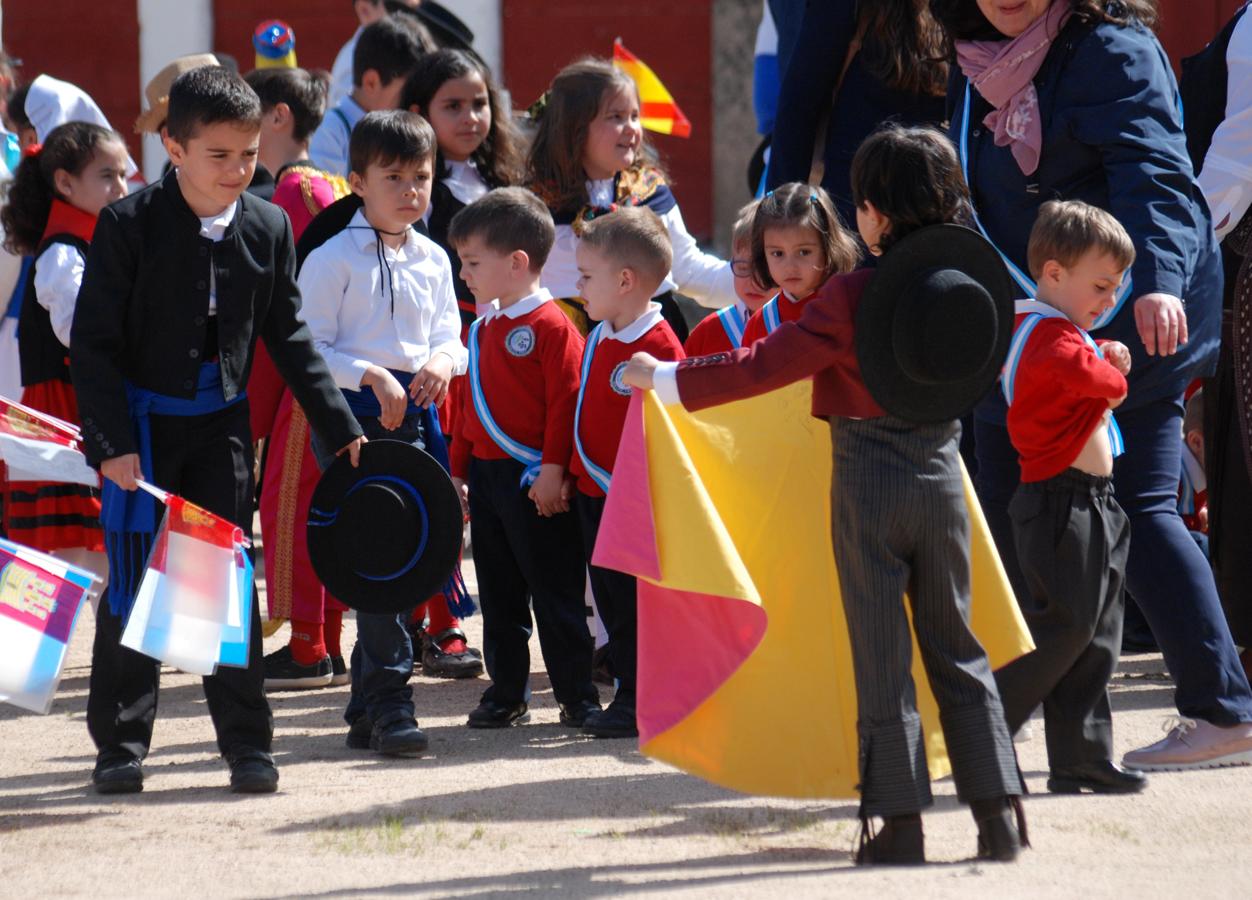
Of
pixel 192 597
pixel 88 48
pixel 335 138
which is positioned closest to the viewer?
pixel 192 597

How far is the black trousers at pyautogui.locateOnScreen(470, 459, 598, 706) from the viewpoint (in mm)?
5020

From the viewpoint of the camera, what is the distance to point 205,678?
4418 mm

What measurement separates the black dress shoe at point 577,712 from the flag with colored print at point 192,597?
1.06 m

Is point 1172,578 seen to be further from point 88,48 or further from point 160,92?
point 88,48

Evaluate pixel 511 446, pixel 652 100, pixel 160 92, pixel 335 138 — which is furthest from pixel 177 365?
pixel 652 100

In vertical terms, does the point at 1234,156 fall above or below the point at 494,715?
above

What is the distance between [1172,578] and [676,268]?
2178 mm

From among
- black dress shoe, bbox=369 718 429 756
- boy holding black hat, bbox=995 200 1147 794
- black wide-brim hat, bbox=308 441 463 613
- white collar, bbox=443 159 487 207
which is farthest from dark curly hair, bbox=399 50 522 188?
boy holding black hat, bbox=995 200 1147 794

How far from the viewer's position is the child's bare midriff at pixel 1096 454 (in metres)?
4.04

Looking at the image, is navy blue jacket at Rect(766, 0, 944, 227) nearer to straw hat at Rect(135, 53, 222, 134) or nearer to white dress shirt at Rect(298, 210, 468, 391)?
white dress shirt at Rect(298, 210, 468, 391)

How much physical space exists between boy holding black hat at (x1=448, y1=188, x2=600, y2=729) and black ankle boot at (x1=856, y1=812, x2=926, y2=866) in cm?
156

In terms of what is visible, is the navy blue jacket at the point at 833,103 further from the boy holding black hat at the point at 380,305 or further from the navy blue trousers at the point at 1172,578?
the navy blue trousers at the point at 1172,578

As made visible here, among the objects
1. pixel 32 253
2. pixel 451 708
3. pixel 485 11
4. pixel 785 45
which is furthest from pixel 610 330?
pixel 485 11

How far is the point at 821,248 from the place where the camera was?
177 inches
